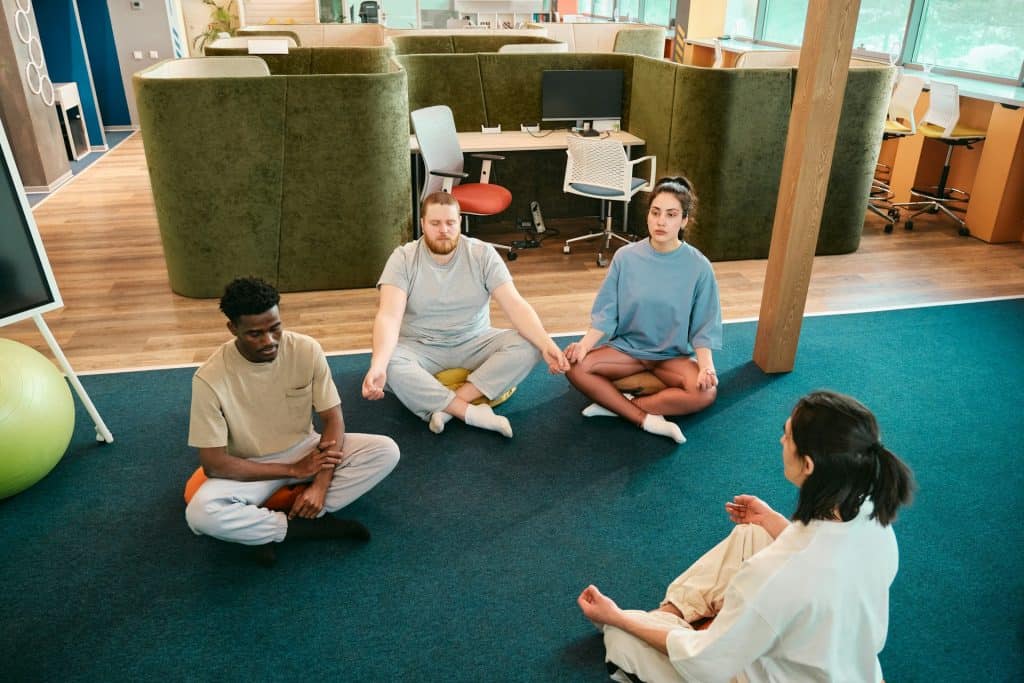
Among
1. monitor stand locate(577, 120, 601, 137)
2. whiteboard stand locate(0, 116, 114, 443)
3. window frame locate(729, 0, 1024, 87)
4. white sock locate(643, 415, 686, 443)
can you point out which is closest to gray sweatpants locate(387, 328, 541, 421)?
white sock locate(643, 415, 686, 443)

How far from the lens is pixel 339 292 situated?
4.78 m

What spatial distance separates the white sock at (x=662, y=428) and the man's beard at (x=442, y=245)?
112 cm

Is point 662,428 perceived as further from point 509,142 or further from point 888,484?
point 509,142

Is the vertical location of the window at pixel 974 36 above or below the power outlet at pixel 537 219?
above

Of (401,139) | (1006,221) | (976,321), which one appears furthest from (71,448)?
(1006,221)

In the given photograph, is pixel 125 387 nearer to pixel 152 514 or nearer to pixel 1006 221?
pixel 152 514

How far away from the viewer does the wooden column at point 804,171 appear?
3.16 meters

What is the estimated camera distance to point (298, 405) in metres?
2.50

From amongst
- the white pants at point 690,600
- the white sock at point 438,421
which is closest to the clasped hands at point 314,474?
the white sock at point 438,421

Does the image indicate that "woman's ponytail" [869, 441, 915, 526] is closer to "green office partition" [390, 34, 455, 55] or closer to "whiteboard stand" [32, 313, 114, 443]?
"whiteboard stand" [32, 313, 114, 443]

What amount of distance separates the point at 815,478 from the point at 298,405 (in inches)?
66.0

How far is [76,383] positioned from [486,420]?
1.68 metres

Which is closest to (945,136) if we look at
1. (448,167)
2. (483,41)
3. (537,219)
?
(537,219)

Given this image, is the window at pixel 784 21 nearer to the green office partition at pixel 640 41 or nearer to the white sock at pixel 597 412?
the green office partition at pixel 640 41
